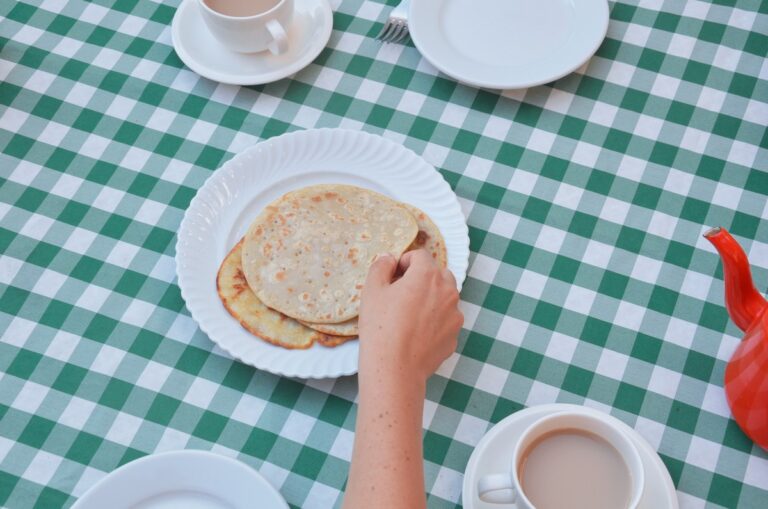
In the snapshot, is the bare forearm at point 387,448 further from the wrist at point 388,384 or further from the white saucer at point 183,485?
the white saucer at point 183,485

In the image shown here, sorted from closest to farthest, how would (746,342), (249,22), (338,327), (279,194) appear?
(746,342) → (338,327) → (279,194) → (249,22)

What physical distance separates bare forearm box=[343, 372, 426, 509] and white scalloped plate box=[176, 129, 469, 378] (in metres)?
0.16

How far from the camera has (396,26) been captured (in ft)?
5.39

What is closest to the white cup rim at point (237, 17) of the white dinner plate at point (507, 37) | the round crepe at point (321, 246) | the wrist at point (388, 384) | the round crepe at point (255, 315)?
the white dinner plate at point (507, 37)

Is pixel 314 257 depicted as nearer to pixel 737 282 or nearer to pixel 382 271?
pixel 382 271

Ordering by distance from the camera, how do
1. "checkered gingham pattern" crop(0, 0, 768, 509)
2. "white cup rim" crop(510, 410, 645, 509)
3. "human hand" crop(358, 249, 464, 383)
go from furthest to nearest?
"checkered gingham pattern" crop(0, 0, 768, 509) < "human hand" crop(358, 249, 464, 383) < "white cup rim" crop(510, 410, 645, 509)

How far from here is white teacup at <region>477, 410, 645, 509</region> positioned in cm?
102

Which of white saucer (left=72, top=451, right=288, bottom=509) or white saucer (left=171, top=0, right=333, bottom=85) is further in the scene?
white saucer (left=171, top=0, right=333, bottom=85)

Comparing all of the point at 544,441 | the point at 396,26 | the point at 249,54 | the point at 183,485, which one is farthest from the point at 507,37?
the point at 183,485

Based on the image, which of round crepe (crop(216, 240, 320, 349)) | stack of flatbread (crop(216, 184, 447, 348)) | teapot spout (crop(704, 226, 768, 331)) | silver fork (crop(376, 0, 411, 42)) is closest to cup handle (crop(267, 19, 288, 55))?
silver fork (crop(376, 0, 411, 42))

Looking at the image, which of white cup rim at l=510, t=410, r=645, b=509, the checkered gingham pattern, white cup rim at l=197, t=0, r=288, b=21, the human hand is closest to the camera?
white cup rim at l=510, t=410, r=645, b=509

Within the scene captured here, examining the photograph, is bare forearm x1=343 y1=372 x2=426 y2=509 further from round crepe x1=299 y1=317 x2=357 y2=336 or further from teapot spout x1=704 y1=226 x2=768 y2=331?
teapot spout x1=704 y1=226 x2=768 y2=331

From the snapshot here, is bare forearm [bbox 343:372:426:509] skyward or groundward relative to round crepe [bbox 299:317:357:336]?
skyward

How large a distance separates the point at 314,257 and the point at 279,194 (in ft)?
0.54
